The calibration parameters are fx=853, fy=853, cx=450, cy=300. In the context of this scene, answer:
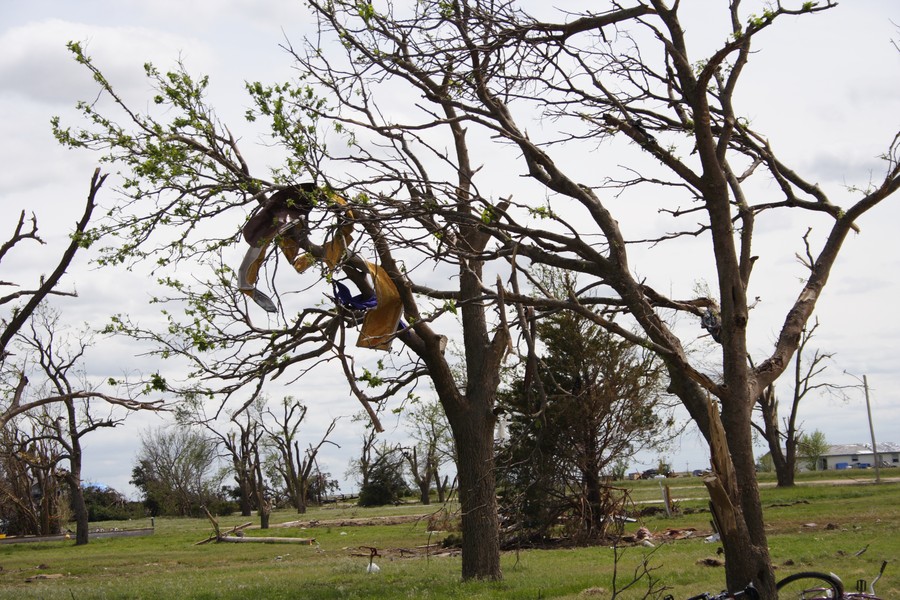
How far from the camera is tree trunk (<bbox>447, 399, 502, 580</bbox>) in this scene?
1370cm

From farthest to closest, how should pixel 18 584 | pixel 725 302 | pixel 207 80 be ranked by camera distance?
pixel 18 584
pixel 207 80
pixel 725 302

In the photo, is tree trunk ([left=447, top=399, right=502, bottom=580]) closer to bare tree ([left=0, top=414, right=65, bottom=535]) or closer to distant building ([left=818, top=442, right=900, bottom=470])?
bare tree ([left=0, top=414, right=65, bottom=535])

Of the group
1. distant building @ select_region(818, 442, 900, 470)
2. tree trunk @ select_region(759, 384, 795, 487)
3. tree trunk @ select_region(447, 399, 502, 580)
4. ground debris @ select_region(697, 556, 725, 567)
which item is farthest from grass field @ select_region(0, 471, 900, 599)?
distant building @ select_region(818, 442, 900, 470)

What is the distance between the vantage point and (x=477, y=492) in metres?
13.9

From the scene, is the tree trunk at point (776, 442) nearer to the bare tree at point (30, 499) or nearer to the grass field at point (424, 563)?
the grass field at point (424, 563)

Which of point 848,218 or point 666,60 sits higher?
point 666,60

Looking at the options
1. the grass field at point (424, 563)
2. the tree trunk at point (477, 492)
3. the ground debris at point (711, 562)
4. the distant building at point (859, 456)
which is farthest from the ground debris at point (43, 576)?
the distant building at point (859, 456)

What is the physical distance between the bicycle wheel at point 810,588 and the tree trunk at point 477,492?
14.9 feet

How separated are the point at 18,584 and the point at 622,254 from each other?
16377mm

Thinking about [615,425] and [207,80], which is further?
[615,425]

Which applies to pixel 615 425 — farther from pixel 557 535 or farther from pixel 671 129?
pixel 671 129

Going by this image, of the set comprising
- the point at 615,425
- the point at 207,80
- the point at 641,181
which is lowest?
the point at 615,425

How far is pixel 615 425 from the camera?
2519cm

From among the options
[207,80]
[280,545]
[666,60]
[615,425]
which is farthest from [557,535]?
[666,60]
